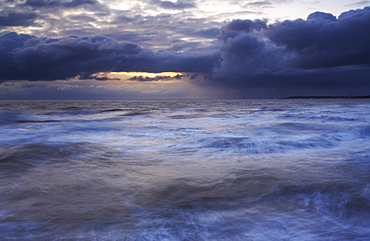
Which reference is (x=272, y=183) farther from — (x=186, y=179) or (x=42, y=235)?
(x=42, y=235)

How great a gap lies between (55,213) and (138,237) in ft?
3.70

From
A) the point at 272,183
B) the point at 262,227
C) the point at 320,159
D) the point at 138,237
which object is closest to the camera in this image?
the point at 138,237

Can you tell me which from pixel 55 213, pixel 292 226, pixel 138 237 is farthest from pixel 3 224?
pixel 292 226

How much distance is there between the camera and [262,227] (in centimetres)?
273

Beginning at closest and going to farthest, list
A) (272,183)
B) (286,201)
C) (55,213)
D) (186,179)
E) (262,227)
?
(262,227) < (55,213) < (286,201) < (272,183) < (186,179)

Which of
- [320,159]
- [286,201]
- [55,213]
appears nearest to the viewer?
[55,213]

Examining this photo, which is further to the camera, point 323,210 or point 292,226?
point 323,210

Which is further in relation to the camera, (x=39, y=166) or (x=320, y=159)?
(x=320, y=159)

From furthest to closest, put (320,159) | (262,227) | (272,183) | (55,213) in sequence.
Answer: (320,159), (272,183), (55,213), (262,227)

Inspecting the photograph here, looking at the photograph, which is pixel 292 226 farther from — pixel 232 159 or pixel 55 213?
pixel 232 159

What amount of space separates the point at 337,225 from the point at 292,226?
0.47 meters

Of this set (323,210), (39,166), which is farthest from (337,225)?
(39,166)

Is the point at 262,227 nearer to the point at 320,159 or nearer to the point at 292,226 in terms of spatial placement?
the point at 292,226

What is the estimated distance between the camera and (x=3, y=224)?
2748 millimetres
